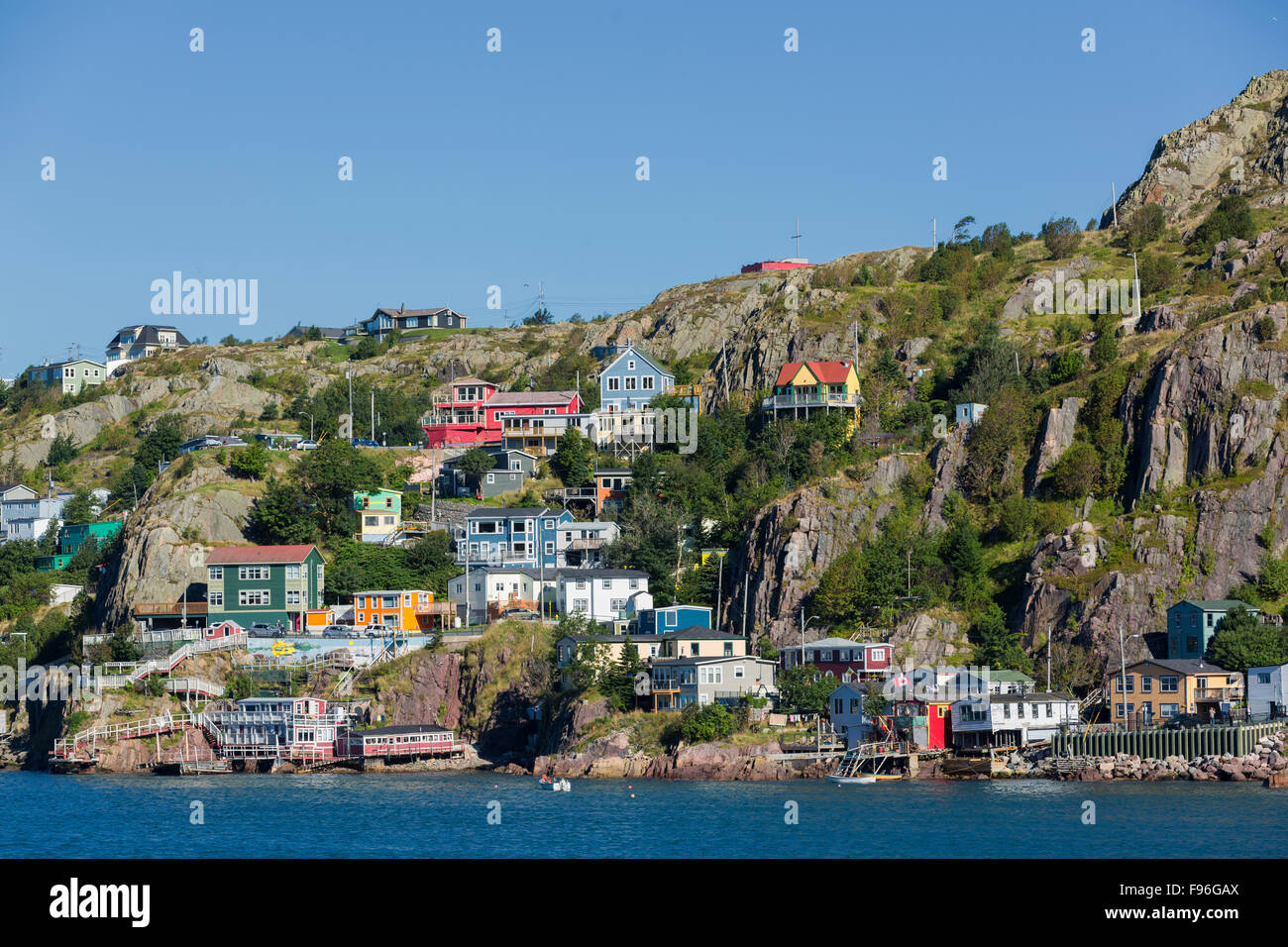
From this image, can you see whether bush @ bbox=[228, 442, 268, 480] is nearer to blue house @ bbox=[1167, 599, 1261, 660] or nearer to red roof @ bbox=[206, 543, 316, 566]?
red roof @ bbox=[206, 543, 316, 566]

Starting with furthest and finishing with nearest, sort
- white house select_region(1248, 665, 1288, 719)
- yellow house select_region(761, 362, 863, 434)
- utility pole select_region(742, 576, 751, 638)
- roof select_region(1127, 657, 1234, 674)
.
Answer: yellow house select_region(761, 362, 863, 434), utility pole select_region(742, 576, 751, 638), roof select_region(1127, 657, 1234, 674), white house select_region(1248, 665, 1288, 719)

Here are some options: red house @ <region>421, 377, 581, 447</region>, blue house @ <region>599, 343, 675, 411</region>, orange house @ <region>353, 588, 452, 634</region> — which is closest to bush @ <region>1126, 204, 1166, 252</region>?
blue house @ <region>599, 343, 675, 411</region>

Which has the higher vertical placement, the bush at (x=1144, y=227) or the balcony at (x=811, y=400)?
the bush at (x=1144, y=227)

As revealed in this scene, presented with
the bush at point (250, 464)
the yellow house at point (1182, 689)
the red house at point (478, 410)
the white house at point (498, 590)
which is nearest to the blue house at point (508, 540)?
the white house at point (498, 590)

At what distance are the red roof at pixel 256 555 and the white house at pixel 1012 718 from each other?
40815mm

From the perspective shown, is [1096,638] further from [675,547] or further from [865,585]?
[675,547]

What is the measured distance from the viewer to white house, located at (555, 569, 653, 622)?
85.1m

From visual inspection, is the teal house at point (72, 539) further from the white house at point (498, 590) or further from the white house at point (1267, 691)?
the white house at point (1267, 691)

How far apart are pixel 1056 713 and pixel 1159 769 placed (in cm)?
638

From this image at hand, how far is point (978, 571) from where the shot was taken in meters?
75.8

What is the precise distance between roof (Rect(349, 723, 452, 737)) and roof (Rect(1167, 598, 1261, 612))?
122ft

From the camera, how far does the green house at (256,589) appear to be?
282 feet

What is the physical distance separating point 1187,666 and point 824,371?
39240mm
